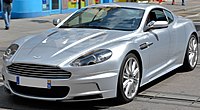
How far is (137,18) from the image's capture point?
20.7ft

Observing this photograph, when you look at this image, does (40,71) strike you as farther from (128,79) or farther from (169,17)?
(169,17)

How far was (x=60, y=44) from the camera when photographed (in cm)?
544

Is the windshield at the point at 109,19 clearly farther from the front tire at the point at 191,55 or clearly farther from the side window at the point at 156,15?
the front tire at the point at 191,55

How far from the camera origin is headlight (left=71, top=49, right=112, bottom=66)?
5004 millimetres

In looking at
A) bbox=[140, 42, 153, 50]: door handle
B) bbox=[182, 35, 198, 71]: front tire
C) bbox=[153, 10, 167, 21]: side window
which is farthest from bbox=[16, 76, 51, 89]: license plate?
bbox=[182, 35, 198, 71]: front tire

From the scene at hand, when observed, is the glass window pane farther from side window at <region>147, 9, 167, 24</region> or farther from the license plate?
the license plate

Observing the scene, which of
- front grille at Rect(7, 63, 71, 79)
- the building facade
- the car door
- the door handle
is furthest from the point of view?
the building facade

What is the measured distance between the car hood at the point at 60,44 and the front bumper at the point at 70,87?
0.83ft

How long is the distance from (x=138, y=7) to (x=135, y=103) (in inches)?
71.3

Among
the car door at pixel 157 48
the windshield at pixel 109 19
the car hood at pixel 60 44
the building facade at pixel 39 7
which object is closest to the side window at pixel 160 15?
the car door at pixel 157 48

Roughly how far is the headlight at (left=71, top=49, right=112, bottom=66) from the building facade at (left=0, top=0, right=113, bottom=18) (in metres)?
14.3

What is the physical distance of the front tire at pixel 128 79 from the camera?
5.34 meters

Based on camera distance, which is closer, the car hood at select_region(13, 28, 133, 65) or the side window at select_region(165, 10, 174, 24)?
the car hood at select_region(13, 28, 133, 65)

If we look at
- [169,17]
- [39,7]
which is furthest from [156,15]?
[39,7]
